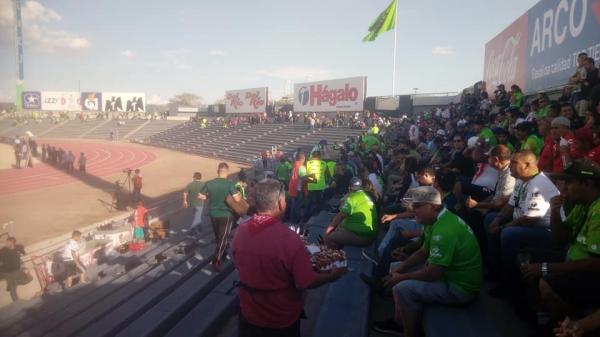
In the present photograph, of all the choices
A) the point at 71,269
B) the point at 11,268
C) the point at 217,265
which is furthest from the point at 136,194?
the point at 217,265

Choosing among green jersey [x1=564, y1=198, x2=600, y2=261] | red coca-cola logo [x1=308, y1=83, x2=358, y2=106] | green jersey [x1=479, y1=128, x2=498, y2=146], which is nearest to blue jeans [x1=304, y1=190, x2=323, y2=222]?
green jersey [x1=479, y1=128, x2=498, y2=146]

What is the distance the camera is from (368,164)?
10.1 m

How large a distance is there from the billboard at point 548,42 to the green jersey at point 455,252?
671 centimetres

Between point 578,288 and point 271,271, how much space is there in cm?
207

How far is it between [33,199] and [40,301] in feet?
45.9

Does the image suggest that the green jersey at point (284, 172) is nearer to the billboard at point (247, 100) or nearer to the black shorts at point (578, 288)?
the black shorts at point (578, 288)

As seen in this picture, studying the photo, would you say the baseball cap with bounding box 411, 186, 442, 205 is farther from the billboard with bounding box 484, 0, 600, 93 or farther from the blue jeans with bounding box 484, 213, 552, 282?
the billboard with bounding box 484, 0, 600, 93

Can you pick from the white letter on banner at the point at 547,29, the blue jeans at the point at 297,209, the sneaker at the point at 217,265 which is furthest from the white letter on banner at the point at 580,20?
the sneaker at the point at 217,265

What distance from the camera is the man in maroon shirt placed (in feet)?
8.90

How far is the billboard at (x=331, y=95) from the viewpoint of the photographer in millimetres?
32844

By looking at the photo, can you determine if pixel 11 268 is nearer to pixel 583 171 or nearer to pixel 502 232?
pixel 502 232

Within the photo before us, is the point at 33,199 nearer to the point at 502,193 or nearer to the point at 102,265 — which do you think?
the point at 102,265

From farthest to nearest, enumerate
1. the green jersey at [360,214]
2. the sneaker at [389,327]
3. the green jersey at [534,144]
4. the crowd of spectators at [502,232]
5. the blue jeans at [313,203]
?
1. the blue jeans at [313,203]
2. the green jersey at [534,144]
3. the green jersey at [360,214]
4. the sneaker at [389,327]
5. the crowd of spectators at [502,232]

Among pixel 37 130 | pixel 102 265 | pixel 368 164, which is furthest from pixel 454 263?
pixel 37 130
